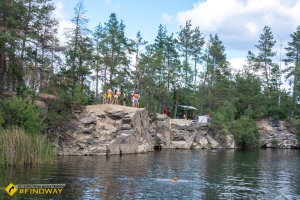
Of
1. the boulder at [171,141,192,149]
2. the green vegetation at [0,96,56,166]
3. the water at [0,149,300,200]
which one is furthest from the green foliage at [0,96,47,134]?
the boulder at [171,141,192,149]

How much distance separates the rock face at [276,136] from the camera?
187 feet

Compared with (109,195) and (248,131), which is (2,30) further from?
(248,131)

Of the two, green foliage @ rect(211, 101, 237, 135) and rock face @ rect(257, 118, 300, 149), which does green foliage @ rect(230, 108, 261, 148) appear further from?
rock face @ rect(257, 118, 300, 149)

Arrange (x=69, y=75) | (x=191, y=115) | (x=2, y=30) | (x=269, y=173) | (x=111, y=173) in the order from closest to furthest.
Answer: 1. (x=111, y=173)
2. (x=269, y=173)
3. (x=2, y=30)
4. (x=69, y=75)
5. (x=191, y=115)

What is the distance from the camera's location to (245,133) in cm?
5188

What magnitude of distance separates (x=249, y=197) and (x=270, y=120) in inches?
1878

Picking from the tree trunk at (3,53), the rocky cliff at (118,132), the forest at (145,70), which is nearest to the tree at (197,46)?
the forest at (145,70)

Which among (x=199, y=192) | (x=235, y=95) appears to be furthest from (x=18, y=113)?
(x=235, y=95)

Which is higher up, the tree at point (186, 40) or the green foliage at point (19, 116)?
the tree at point (186, 40)

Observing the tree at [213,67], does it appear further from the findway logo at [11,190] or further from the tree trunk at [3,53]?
the findway logo at [11,190]

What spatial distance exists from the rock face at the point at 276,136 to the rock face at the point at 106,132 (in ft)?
88.2

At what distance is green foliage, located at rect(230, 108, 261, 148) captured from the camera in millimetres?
52031

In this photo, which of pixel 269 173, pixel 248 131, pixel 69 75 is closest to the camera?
pixel 269 173

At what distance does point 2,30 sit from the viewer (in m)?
26.4
